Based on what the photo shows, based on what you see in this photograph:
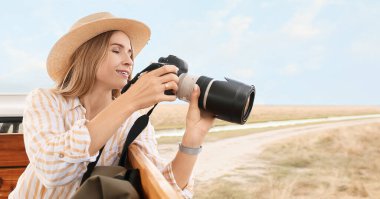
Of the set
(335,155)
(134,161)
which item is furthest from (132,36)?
(335,155)

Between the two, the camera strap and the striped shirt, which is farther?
the camera strap

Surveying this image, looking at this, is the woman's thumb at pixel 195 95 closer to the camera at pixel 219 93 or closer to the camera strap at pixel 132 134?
the camera at pixel 219 93

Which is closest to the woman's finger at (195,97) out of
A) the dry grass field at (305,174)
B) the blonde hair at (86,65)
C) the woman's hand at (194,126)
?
the woman's hand at (194,126)

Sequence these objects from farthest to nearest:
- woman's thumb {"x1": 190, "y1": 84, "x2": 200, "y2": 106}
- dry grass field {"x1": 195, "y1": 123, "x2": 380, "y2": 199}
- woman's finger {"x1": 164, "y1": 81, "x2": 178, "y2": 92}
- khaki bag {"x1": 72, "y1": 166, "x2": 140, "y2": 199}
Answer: dry grass field {"x1": 195, "y1": 123, "x2": 380, "y2": 199} → woman's thumb {"x1": 190, "y1": 84, "x2": 200, "y2": 106} → woman's finger {"x1": 164, "y1": 81, "x2": 178, "y2": 92} → khaki bag {"x1": 72, "y1": 166, "x2": 140, "y2": 199}

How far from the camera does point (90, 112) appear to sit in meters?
1.27

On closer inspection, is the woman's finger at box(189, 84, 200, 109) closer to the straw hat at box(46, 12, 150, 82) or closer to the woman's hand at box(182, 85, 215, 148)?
the woman's hand at box(182, 85, 215, 148)

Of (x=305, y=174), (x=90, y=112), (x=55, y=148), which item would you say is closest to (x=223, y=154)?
(x=305, y=174)

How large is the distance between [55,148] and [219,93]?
46 cm

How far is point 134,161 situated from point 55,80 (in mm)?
517

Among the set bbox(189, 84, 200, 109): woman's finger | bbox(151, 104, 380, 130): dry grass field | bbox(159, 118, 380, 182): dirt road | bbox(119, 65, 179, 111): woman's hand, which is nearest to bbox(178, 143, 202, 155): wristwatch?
bbox(189, 84, 200, 109): woman's finger

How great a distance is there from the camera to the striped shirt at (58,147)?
3.05 ft

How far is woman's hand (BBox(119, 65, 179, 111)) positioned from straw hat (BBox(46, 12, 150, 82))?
0.91 feet

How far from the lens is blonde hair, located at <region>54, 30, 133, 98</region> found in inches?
46.3

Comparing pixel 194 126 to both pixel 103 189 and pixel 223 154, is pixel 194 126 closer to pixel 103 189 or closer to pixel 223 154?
pixel 103 189
